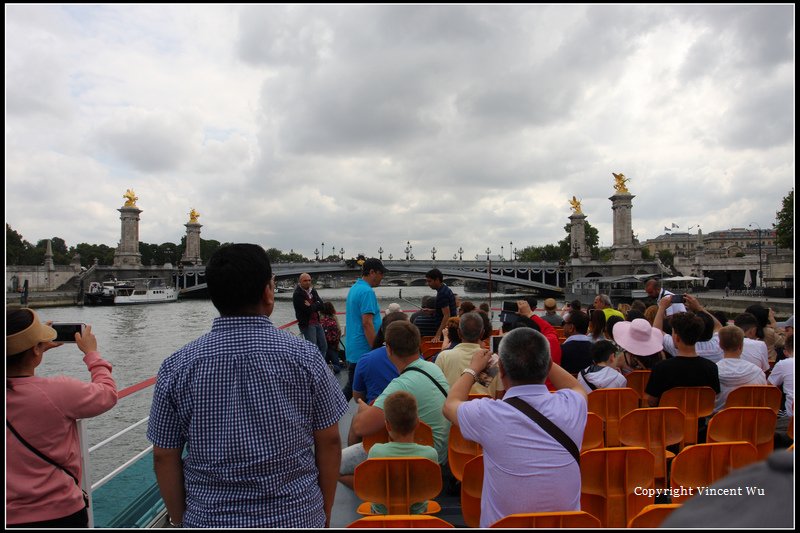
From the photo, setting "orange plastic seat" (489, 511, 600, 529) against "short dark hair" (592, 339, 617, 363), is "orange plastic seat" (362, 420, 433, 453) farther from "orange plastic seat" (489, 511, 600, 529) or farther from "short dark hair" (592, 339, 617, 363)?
"short dark hair" (592, 339, 617, 363)

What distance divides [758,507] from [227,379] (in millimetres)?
1419

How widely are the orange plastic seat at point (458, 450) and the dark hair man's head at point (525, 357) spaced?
1347 mm

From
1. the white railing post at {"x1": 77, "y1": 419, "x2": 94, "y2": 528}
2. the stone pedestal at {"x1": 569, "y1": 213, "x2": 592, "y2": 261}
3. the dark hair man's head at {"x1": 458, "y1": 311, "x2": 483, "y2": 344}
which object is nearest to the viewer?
the white railing post at {"x1": 77, "y1": 419, "x2": 94, "y2": 528}

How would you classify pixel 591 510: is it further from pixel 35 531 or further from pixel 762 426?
pixel 35 531

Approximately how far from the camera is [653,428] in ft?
11.5

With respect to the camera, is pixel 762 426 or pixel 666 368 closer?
pixel 762 426

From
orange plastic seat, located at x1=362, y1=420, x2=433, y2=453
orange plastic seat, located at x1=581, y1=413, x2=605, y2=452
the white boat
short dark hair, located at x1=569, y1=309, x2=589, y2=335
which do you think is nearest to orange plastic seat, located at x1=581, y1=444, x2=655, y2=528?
orange plastic seat, located at x1=581, y1=413, x2=605, y2=452

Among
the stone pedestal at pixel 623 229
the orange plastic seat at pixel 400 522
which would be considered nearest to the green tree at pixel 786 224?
the stone pedestal at pixel 623 229

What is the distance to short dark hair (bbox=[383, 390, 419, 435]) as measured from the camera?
2.87 meters

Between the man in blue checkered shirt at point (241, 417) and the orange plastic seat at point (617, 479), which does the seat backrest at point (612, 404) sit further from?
the man in blue checkered shirt at point (241, 417)

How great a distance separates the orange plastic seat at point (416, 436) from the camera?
133 inches

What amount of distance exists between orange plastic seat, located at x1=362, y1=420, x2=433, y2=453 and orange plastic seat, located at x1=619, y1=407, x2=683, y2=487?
3.99 feet

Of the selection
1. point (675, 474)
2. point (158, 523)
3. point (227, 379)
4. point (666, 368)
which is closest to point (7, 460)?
point (227, 379)

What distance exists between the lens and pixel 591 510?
9.26 feet
